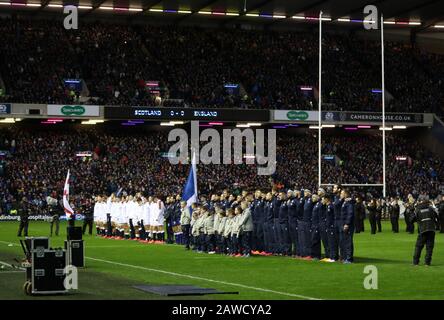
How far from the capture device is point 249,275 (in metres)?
20.1

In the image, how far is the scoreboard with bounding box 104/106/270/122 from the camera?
58.8m

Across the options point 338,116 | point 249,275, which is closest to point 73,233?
point 249,275

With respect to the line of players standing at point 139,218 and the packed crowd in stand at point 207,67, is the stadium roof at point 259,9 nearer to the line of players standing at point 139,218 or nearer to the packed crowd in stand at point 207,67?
the packed crowd in stand at point 207,67

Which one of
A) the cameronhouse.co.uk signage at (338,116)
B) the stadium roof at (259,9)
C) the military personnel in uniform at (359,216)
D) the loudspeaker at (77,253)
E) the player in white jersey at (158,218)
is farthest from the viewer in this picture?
the cameronhouse.co.uk signage at (338,116)

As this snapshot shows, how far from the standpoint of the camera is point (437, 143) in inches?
2650

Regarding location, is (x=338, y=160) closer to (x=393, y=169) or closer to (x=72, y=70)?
(x=393, y=169)

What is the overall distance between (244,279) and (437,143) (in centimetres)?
5047

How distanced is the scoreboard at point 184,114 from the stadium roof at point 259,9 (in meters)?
7.22

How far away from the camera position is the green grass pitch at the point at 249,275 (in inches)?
643

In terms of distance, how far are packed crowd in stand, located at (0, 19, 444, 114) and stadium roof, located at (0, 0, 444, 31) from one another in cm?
158

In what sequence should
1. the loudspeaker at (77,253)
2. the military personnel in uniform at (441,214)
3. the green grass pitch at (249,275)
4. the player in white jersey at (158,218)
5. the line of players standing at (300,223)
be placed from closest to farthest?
the green grass pitch at (249,275)
the loudspeaker at (77,253)
the line of players standing at (300,223)
the player in white jersey at (158,218)
the military personnel in uniform at (441,214)

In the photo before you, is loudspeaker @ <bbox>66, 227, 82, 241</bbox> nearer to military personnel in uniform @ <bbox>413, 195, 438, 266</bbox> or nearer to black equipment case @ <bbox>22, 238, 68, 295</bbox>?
black equipment case @ <bbox>22, 238, 68, 295</bbox>

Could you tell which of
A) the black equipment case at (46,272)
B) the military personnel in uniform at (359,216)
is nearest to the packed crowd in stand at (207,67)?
the military personnel in uniform at (359,216)
